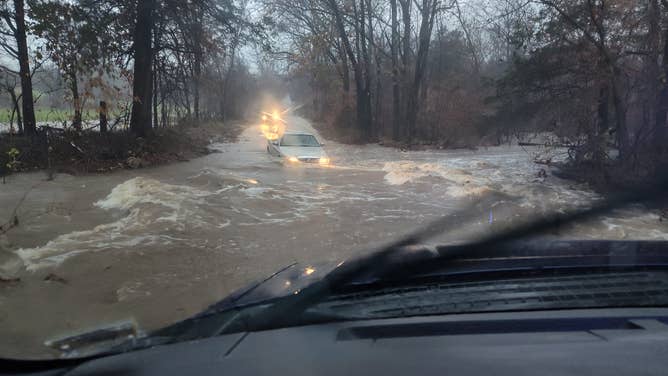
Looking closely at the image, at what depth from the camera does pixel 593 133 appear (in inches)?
507

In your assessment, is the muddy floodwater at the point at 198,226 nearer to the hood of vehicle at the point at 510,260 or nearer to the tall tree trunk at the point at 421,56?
the hood of vehicle at the point at 510,260

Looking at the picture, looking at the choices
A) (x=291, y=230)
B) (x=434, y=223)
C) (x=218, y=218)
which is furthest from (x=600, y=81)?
(x=218, y=218)

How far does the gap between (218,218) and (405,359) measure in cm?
781

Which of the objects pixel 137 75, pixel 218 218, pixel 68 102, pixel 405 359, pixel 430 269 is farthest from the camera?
pixel 137 75

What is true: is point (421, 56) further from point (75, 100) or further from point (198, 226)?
point (198, 226)

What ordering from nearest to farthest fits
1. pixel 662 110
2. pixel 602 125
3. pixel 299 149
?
1. pixel 662 110
2. pixel 602 125
3. pixel 299 149

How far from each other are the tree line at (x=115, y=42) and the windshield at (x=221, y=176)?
0.07m

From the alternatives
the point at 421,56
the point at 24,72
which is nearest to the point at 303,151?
the point at 24,72

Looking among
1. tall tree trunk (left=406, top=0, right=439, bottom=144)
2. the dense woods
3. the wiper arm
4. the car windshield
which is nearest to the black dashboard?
the wiper arm

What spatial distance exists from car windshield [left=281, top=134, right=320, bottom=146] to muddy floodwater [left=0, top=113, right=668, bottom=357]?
133 centimetres

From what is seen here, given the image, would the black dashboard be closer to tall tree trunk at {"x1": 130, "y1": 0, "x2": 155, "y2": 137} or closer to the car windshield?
tall tree trunk at {"x1": 130, "y1": 0, "x2": 155, "y2": 137}

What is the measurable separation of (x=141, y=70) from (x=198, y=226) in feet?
35.3

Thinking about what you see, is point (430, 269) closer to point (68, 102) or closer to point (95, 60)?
point (95, 60)

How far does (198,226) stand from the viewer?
328 inches
